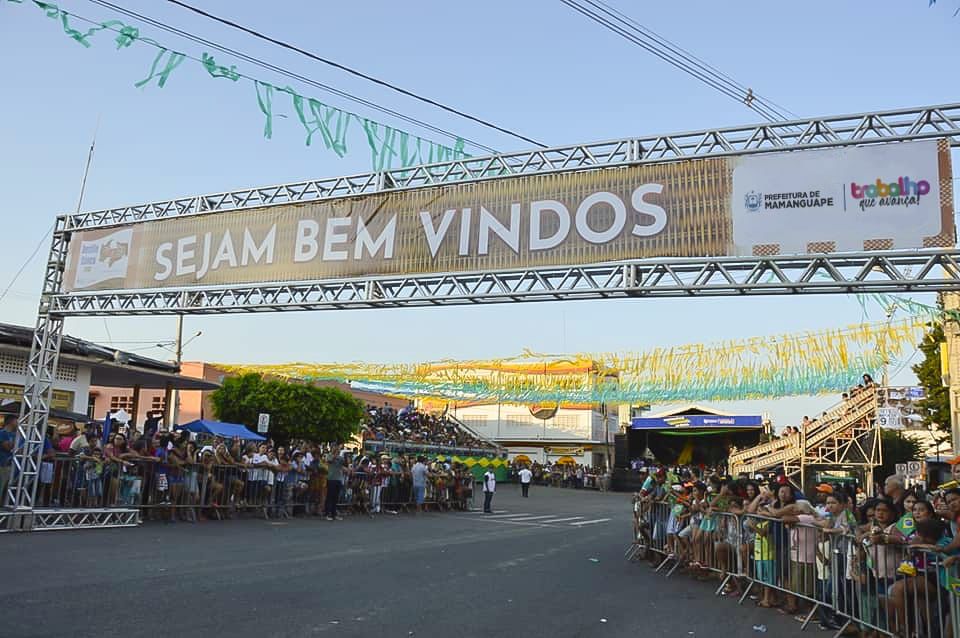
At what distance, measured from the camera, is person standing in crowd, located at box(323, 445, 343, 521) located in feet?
65.5

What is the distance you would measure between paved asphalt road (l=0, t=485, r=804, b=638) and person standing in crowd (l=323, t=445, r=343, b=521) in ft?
12.7

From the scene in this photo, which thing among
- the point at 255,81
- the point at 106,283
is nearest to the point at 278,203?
the point at 255,81

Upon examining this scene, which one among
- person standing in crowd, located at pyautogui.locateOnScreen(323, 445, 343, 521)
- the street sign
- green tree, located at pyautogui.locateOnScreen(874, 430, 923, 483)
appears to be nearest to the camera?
person standing in crowd, located at pyautogui.locateOnScreen(323, 445, 343, 521)

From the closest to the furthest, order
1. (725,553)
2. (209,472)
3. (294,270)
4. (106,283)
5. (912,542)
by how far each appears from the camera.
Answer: (912,542)
(725,553)
(294,270)
(106,283)
(209,472)

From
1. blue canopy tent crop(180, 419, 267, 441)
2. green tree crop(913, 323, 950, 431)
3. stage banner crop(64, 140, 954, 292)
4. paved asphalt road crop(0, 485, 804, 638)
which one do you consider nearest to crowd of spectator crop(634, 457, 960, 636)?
paved asphalt road crop(0, 485, 804, 638)

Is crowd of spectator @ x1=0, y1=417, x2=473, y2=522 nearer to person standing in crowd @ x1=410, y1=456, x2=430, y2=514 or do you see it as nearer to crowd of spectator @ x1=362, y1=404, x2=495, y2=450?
person standing in crowd @ x1=410, y1=456, x2=430, y2=514

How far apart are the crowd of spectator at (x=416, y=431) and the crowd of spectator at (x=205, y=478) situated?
46.8 ft

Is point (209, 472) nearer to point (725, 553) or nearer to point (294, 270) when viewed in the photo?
point (294, 270)

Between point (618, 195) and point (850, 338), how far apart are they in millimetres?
19410

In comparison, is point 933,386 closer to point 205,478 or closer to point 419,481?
point 419,481

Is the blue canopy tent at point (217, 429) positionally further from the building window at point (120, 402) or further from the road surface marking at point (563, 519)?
the building window at point (120, 402)

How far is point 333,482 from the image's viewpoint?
20078 millimetres

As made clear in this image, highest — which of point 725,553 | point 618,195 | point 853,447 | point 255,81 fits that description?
point 255,81

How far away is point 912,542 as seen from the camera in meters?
7.27
